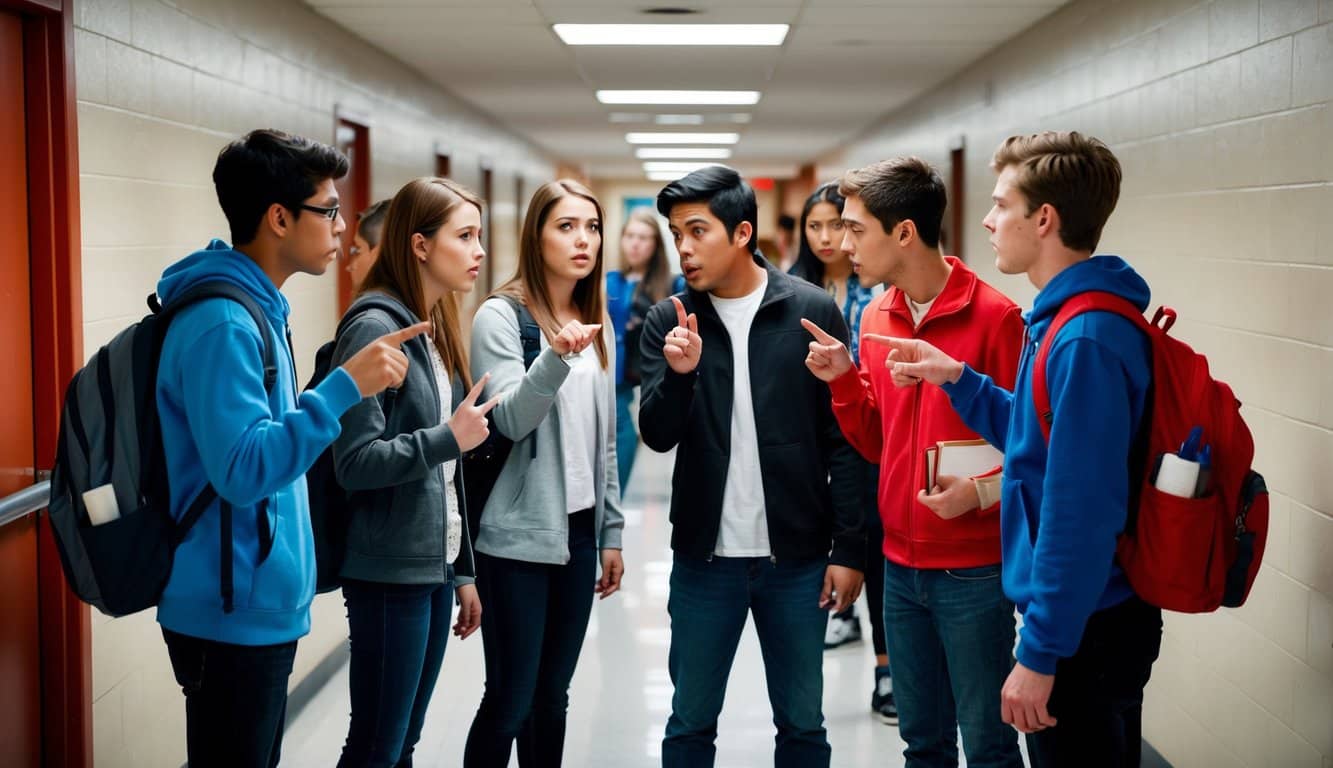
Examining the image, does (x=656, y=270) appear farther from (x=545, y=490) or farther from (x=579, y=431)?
(x=545, y=490)

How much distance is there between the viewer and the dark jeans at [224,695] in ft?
6.25

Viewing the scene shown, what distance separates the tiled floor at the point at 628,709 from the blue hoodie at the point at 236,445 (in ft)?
5.95

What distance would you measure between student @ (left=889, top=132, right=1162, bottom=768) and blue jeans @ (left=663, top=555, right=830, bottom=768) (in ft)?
2.08

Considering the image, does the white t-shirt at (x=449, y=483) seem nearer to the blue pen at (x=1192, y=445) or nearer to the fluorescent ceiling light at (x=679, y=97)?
the blue pen at (x=1192, y=445)

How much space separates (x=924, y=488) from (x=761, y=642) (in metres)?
0.52

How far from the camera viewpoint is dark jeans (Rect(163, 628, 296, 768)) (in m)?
1.91

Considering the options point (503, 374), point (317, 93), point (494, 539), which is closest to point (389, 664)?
point (494, 539)

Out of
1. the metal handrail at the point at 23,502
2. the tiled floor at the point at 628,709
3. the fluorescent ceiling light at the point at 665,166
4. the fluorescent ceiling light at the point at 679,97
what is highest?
the fluorescent ceiling light at the point at 665,166

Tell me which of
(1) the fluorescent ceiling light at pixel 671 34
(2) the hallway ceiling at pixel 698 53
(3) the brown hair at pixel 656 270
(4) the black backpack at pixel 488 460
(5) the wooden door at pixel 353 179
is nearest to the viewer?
(4) the black backpack at pixel 488 460

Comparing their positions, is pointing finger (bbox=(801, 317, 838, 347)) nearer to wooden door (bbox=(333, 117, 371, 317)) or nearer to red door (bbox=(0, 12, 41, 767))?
red door (bbox=(0, 12, 41, 767))

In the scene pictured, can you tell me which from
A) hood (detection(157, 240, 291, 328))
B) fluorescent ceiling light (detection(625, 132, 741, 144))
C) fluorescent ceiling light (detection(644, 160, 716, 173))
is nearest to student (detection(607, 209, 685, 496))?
hood (detection(157, 240, 291, 328))

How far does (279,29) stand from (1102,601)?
3608 millimetres

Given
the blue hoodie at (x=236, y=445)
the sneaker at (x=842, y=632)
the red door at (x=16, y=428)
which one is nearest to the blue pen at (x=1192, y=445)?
the blue hoodie at (x=236, y=445)

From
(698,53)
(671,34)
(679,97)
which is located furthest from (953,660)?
(679,97)
